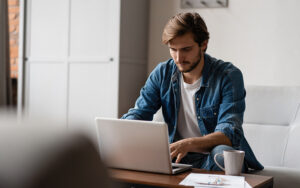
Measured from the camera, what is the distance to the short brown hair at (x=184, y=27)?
6.69 feet

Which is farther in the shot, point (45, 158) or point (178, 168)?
point (178, 168)

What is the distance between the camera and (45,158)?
10.7 inches

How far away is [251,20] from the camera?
11.5 feet

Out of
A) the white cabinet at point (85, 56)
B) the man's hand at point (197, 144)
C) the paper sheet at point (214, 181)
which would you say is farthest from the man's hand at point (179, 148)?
the white cabinet at point (85, 56)

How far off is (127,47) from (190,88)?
1.62 meters

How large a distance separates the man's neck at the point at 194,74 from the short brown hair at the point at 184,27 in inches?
4.0

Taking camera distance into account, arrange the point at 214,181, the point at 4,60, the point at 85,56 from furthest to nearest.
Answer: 1. the point at 4,60
2. the point at 85,56
3. the point at 214,181

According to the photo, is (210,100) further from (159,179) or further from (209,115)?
(159,179)

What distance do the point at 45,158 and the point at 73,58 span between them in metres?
3.52

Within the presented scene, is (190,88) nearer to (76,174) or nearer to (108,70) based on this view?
(108,70)

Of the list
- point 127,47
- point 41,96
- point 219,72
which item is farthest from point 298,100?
point 41,96

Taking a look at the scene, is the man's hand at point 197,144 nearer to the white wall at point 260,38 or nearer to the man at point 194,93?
the man at point 194,93

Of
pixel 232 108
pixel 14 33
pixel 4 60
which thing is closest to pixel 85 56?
pixel 4 60

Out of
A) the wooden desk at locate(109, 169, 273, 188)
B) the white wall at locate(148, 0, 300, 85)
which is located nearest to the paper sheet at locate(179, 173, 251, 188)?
the wooden desk at locate(109, 169, 273, 188)
